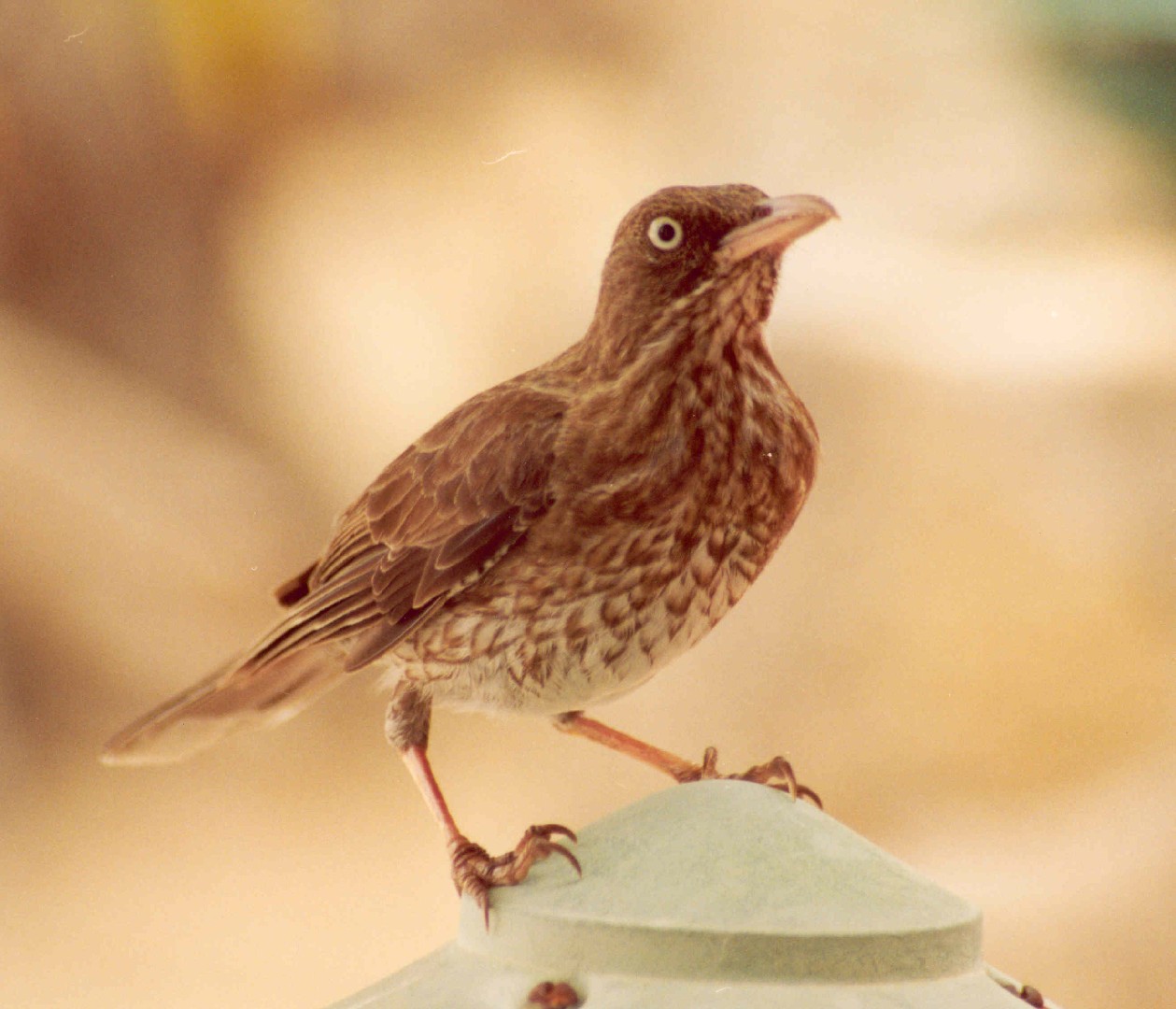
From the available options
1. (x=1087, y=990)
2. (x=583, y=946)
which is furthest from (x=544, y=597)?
(x=1087, y=990)

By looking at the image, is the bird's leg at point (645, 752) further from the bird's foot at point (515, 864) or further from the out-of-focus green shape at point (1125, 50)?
the out-of-focus green shape at point (1125, 50)

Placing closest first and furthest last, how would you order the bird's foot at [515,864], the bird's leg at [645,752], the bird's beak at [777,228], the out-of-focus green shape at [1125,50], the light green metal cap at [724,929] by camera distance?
the light green metal cap at [724,929] < the bird's foot at [515,864] < the bird's beak at [777,228] < the bird's leg at [645,752] < the out-of-focus green shape at [1125,50]

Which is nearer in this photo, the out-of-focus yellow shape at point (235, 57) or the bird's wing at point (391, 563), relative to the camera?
the bird's wing at point (391, 563)

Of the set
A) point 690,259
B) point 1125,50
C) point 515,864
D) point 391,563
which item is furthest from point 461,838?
point 1125,50

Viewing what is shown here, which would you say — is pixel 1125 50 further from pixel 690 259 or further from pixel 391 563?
pixel 391 563

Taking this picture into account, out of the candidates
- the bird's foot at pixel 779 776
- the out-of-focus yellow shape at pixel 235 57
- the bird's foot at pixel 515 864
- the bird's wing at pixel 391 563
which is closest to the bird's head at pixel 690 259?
the bird's wing at pixel 391 563
